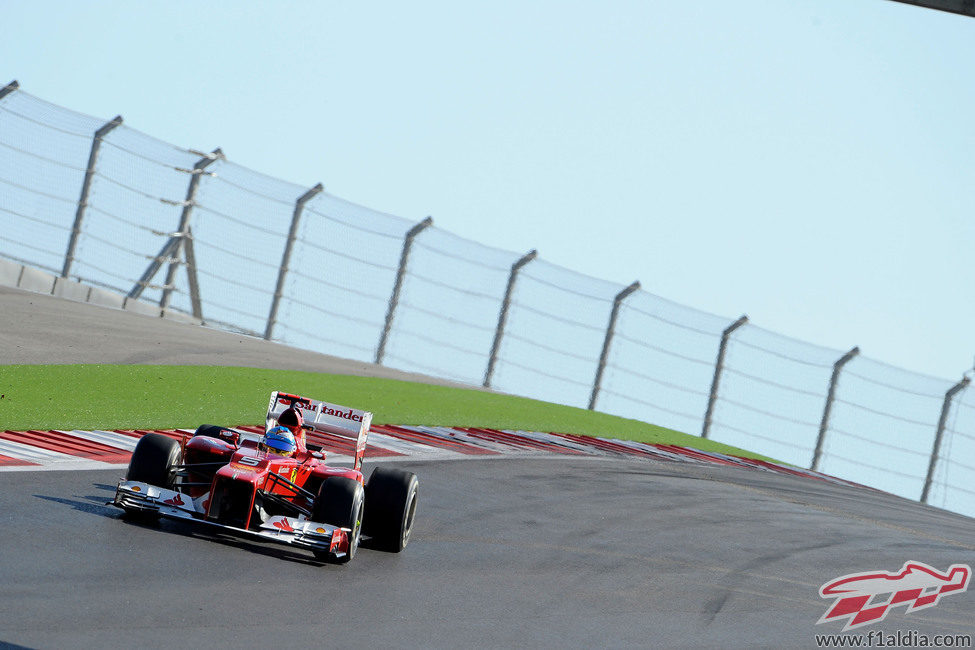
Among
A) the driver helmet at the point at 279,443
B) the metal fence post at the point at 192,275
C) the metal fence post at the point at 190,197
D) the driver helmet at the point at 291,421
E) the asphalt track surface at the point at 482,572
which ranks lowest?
the asphalt track surface at the point at 482,572

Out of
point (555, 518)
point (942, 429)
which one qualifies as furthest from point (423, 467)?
point (942, 429)

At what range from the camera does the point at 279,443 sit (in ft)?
24.4

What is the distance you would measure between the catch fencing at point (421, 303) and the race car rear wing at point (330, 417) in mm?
10482

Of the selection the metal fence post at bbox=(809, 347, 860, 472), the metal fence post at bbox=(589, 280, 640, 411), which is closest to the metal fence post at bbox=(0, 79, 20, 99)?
the metal fence post at bbox=(589, 280, 640, 411)

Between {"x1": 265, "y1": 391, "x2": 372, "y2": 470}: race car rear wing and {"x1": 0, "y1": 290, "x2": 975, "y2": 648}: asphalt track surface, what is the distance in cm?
84

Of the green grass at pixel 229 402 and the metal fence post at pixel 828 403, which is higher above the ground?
the metal fence post at pixel 828 403

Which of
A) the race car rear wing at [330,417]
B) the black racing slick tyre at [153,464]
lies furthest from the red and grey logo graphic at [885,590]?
the black racing slick tyre at [153,464]

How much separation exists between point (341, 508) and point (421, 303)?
11.9m

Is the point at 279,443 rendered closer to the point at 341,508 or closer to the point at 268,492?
the point at 268,492

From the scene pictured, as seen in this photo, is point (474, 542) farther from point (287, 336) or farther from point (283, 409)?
point (287, 336)

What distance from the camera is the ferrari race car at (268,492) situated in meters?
6.70

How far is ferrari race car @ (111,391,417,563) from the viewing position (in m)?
6.70

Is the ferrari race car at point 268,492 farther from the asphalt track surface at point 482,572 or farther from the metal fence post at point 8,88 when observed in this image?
the metal fence post at point 8,88

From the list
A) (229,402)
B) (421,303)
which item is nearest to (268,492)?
(229,402)
